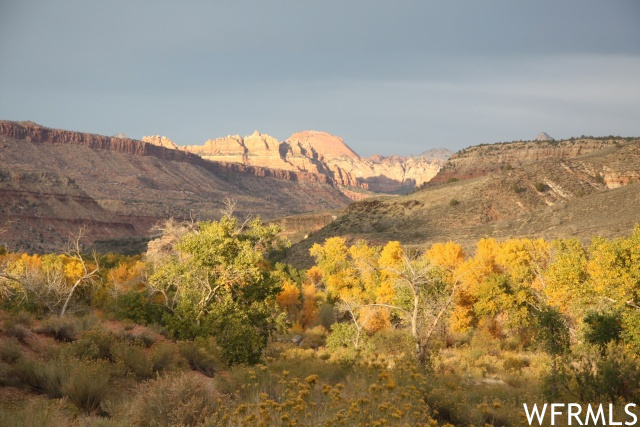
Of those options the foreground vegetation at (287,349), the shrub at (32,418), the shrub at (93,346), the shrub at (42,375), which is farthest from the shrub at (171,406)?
the shrub at (93,346)

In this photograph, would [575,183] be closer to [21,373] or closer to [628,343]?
[628,343]

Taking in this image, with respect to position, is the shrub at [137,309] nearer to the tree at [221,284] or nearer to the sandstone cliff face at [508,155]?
the tree at [221,284]

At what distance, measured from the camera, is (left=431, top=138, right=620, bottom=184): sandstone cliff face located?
378 ft

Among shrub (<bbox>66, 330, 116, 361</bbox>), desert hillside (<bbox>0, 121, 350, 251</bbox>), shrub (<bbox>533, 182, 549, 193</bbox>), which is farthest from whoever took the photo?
desert hillside (<bbox>0, 121, 350, 251</bbox>)

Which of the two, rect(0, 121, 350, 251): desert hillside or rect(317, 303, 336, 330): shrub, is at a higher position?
rect(0, 121, 350, 251): desert hillside

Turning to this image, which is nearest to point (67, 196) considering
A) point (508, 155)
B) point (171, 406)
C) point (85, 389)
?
point (508, 155)

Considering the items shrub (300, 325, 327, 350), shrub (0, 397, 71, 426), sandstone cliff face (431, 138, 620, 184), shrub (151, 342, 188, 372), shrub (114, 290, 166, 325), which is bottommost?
shrub (300, 325, 327, 350)

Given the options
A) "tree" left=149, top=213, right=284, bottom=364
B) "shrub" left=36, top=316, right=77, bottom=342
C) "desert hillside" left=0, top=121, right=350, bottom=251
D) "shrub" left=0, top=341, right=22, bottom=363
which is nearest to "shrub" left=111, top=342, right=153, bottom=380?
"shrub" left=0, top=341, right=22, bottom=363

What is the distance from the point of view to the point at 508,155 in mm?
125125

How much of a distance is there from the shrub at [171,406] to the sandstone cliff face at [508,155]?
110m

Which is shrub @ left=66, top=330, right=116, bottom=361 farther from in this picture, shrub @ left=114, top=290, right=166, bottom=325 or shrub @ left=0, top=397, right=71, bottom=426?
shrub @ left=114, top=290, right=166, bottom=325

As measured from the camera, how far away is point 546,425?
453 inches

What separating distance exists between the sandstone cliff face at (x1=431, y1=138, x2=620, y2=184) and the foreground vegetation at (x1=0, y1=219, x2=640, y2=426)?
80.9 meters

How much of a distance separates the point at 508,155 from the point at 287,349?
A: 11216cm
